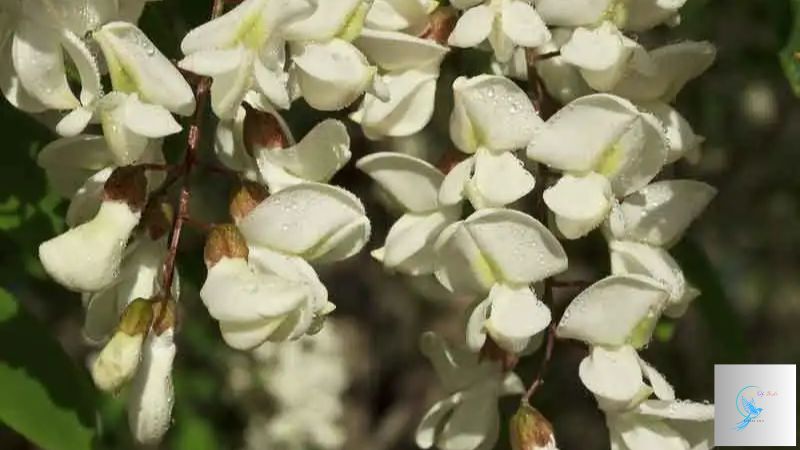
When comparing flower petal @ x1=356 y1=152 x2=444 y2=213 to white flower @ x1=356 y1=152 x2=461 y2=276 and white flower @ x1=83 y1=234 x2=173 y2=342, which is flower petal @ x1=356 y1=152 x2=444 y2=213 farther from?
white flower @ x1=83 y1=234 x2=173 y2=342

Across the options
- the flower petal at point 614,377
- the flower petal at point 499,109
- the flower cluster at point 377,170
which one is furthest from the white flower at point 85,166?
the flower petal at point 614,377

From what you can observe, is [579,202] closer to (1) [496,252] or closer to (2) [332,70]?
(1) [496,252]

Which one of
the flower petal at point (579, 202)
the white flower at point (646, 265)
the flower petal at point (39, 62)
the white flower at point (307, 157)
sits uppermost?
the flower petal at point (39, 62)

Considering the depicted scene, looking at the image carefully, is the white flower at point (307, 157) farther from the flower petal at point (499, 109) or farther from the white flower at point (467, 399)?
the white flower at point (467, 399)

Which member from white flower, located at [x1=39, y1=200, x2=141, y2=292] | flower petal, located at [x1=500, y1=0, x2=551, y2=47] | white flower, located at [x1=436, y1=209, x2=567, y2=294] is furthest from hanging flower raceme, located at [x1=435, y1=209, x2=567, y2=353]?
white flower, located at [x1=39, y1=200, x2=141, y2=292]

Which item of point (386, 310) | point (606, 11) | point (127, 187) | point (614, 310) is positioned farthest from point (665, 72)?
point (386, 310)

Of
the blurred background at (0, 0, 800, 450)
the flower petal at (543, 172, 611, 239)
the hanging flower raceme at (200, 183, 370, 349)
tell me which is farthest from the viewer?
the blurred background at (0, 0, 800, 450)

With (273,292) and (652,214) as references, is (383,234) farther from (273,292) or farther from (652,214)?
(273,292)

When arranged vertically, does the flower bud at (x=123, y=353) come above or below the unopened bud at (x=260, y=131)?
below
